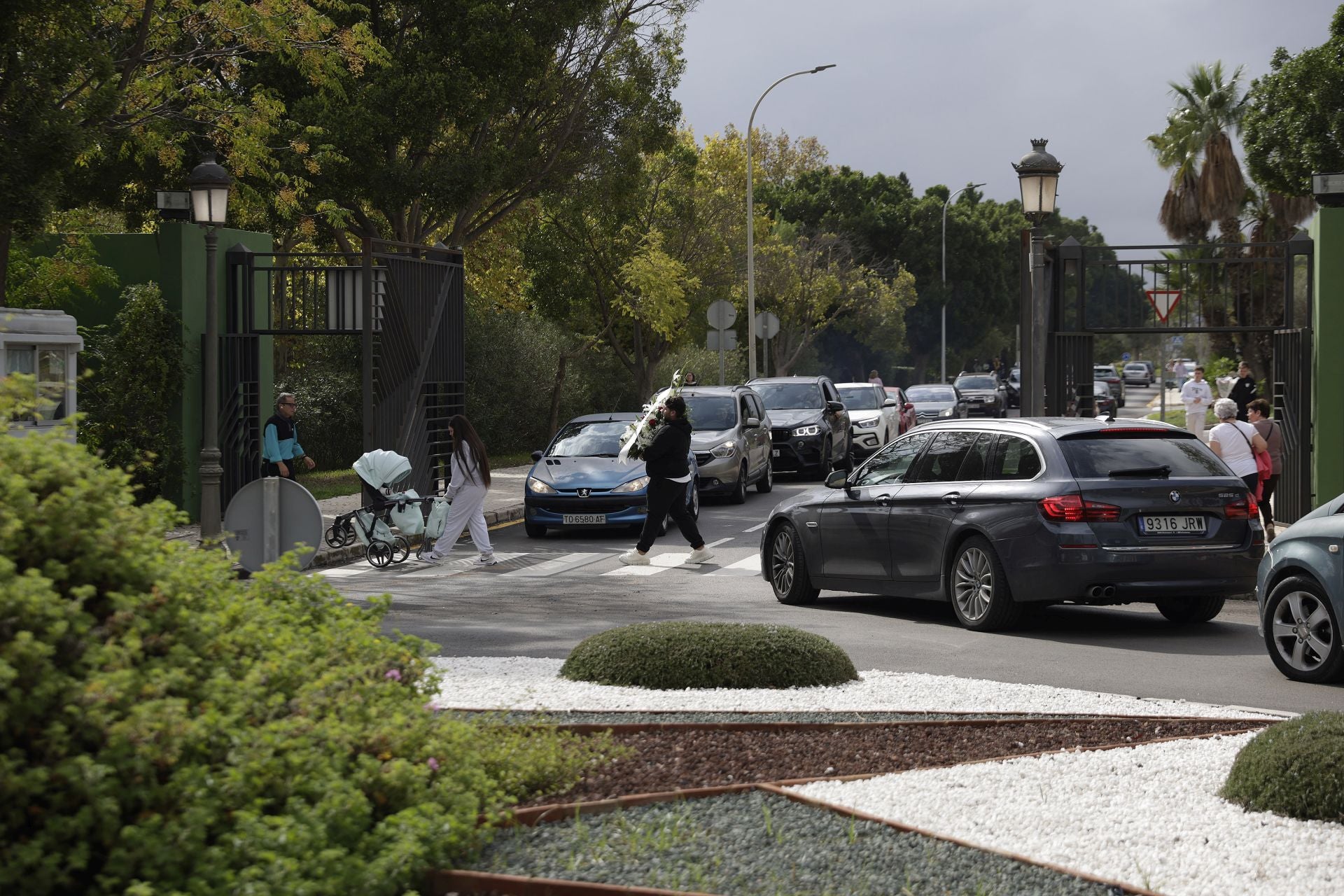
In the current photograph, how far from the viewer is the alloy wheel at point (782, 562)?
539 inches

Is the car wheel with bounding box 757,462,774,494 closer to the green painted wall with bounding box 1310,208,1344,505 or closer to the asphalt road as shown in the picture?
the asphalt road

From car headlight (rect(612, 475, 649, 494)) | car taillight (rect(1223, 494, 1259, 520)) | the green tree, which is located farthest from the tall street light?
car taillight (rect(1223, 494, 1259, 520))

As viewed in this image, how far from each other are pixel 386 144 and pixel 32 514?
22.4 m

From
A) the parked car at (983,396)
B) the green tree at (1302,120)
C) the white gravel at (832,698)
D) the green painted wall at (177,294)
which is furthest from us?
the parked car at (983,396)

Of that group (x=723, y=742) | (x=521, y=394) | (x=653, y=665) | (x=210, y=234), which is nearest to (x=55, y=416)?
(x=210, y=234)

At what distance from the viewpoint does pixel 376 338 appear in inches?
811

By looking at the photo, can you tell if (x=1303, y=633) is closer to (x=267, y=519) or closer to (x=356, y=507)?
(x=267, y=519)

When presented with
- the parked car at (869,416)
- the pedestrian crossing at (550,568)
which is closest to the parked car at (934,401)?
the parked car at (869,416)

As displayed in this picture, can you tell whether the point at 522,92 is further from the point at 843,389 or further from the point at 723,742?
the point at 723,742

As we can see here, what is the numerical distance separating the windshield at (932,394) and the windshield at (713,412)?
21.3 metres

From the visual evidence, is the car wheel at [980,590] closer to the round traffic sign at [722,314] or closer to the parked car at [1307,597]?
the parked car at [1307,597]

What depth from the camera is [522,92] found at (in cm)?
2789

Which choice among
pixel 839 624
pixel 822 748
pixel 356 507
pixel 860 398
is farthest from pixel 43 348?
pixel 860 398

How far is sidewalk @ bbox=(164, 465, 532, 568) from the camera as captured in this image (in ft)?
55.8
